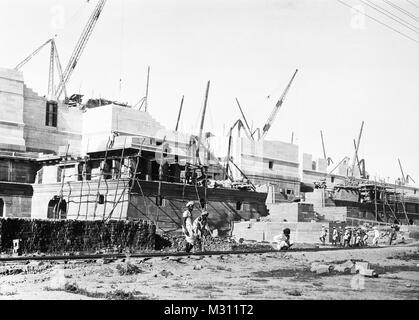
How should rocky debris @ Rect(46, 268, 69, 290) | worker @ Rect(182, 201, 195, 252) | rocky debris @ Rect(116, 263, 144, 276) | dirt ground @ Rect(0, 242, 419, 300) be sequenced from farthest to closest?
worker @ Rect(182, 201, 195, 252)
rocky debris @ Rect(116, 263, 144, 276)
rocky debris @ Rect(46, 268, 69, 290)
dirt ground @ Rect(0, 242, 419, 300)

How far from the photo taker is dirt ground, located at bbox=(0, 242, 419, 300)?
9.73m

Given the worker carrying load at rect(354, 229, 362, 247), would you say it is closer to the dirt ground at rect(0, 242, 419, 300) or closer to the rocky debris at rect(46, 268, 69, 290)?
the dirt ground at rect(0, 242, 419, 300)

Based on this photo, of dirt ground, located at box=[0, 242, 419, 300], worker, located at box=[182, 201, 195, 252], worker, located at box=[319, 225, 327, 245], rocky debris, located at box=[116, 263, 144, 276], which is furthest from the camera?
worker, located at box=[319, 225, 327, 245]

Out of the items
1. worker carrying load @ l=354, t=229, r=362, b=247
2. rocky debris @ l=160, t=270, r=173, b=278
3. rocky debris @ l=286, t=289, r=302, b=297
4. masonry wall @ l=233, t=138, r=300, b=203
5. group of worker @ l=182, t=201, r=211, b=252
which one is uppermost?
masonry wall @ l=233, t=138, r=300, b=203

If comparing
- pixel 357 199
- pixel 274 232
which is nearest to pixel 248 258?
pixel 274 232

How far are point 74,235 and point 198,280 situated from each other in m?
10.8

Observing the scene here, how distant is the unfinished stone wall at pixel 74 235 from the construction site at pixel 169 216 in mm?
49

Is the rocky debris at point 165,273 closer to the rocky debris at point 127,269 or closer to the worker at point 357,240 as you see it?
the rocky debris at point 127,269

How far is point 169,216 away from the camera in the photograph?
36469mm

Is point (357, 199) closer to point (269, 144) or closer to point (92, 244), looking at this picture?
point (269, 144)

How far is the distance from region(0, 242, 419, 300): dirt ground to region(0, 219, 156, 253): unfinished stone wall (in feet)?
19.9

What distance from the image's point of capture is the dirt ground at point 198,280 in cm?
973

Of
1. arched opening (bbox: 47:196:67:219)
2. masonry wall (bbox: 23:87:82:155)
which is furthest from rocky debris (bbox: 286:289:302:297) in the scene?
masonry wall (bbox: 23:87:82:155)

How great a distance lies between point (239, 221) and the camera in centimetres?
4212
